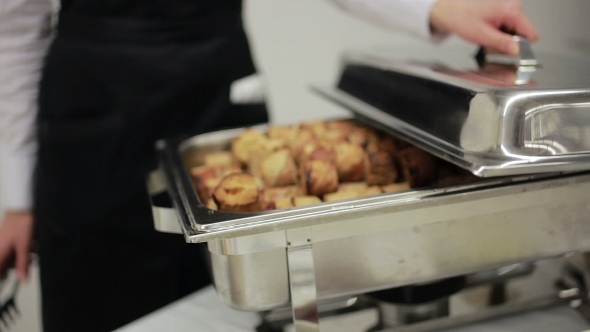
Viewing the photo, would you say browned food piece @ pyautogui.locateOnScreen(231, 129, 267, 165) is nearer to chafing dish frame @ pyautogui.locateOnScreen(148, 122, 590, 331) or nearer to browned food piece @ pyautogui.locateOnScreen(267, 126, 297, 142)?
browned food piece @ pyautogui.locateOnScreen(267, 126, 297, 142)

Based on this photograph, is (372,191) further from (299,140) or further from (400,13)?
(400,13)

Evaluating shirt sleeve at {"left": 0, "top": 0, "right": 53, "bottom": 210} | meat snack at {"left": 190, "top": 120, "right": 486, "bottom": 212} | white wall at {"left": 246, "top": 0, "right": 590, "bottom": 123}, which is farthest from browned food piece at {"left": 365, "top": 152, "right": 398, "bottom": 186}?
white wall at {"left": 246, "top": 0, "right": 590, "bottom": 123}

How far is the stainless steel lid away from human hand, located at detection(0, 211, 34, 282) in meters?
0.60

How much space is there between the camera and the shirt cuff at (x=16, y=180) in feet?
2.91

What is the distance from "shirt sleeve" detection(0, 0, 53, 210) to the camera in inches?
33.8

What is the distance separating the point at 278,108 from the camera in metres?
1.66

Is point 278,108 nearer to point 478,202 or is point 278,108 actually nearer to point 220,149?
point 220,149

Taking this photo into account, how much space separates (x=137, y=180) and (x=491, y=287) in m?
0.55

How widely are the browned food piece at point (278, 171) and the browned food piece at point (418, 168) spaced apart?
0.14 m

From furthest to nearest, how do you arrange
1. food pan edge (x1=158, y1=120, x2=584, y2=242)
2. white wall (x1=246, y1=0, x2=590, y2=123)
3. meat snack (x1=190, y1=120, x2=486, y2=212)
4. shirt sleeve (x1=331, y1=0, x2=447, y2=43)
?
white wall (x1=246, y1=0, x2=590, y2=123)
shirt sleeve (x1=331, y1=0, x2=447, y2=43)
meat snack (x1=190, y1=120, x2=486, y2=212)
food pan edge (x1=158, y1=120, x2=584, y2=242)

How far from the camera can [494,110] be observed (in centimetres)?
52

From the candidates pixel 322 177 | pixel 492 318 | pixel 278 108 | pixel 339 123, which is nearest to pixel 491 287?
pixel 492 318

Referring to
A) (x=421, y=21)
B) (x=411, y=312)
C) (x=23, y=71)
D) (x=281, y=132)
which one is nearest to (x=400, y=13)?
(x=421, y=21)

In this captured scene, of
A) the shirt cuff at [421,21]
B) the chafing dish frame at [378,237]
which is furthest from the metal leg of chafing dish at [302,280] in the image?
the shirt cuff at [421,21]
